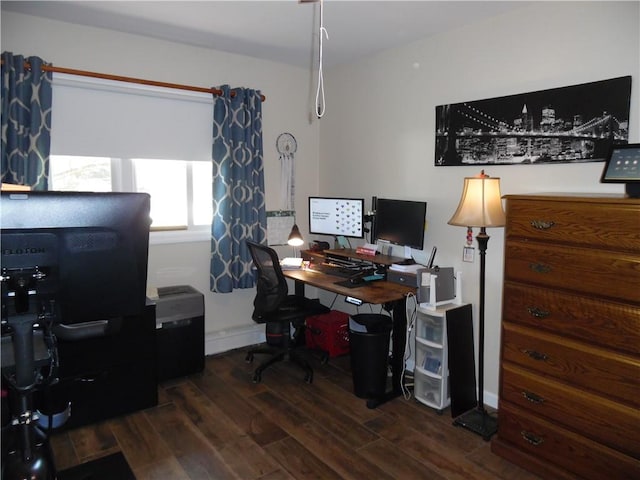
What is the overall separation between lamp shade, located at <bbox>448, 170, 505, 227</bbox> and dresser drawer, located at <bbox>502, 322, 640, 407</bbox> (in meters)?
0.58

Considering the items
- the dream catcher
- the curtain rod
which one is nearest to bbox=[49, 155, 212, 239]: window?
the curtain rod

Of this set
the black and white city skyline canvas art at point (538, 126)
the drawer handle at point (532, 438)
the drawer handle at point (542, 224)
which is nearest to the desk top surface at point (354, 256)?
the black and white city skyline canvas art at point (538, 126)

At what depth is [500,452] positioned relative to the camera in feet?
8.13

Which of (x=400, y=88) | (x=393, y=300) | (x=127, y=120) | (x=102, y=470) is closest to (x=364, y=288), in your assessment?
(x=393, y=300)

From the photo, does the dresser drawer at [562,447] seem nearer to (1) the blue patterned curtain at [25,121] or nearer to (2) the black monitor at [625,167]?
(2) the black monitor at [625,167]

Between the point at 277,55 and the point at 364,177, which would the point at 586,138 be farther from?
the point at 277,55

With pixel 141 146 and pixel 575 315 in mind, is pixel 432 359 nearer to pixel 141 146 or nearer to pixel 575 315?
pixel 575 315

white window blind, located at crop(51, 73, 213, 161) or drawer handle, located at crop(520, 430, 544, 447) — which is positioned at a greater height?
white window blind, located at crop(51, 73, 213, 161)

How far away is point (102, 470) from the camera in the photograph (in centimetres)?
235

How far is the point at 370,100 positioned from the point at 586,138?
5.90 feet

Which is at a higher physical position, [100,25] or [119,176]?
[100,25]

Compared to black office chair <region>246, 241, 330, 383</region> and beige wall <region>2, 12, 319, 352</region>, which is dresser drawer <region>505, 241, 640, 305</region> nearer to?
black office chair <region>246, 241, 330, 383</region>

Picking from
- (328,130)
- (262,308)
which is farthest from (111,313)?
(328,130)

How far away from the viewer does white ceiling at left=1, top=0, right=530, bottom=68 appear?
2766mm
